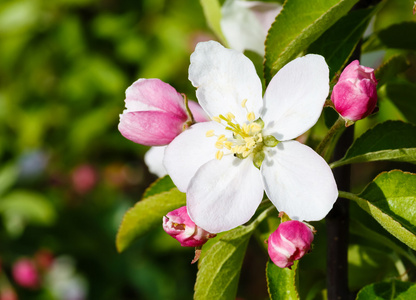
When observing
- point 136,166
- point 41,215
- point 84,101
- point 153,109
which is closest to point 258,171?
point 153,109

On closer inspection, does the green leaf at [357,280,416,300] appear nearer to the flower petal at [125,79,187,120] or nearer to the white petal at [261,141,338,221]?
the white petal at [261,141,338,221]

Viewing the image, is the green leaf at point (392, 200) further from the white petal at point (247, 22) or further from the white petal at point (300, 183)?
the white petal at point (247, 22)

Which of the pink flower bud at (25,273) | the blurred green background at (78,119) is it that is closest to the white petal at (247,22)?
the blurred green background at (78,119)

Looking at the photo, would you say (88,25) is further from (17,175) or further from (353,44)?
(353,44)

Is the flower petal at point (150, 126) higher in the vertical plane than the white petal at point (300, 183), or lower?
higher

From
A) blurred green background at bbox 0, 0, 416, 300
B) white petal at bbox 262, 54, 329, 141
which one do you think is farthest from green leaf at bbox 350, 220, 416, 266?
blurred green background at bbox 0, 0, 416, 300

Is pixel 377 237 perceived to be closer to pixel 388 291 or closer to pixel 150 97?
pixel 388 291
